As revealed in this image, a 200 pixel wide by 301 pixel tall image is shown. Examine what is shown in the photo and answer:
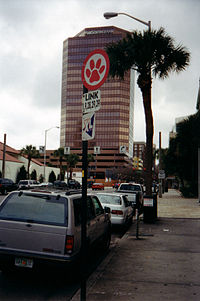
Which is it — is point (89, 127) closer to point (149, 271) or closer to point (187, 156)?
point (149, 271)

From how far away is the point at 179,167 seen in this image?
40.5m

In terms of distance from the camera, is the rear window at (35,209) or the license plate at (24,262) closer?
the license plate at (24,262)

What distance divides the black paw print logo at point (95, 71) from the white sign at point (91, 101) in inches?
8.4

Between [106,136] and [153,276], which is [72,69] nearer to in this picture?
[106,136]

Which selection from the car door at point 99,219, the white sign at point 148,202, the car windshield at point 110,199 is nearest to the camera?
the car door at point 99,219

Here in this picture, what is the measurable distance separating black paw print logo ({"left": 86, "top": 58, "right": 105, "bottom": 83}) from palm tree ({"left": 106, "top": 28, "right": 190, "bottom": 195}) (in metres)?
11.5

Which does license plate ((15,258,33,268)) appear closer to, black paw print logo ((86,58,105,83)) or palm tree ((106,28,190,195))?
black paw print logo ((86,58,105,83))

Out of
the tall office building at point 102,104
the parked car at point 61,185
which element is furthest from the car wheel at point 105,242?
the tall office building at point 102,104

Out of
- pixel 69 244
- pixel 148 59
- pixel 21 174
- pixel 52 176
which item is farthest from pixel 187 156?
pixel 52 176

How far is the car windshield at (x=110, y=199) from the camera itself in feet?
43.0

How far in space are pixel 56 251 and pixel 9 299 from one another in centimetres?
101

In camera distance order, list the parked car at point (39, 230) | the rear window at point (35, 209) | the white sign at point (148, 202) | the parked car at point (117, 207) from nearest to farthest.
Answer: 1. the parked car at point (39, 230)
2. the rear window at point (35, 209)
3. the parked car at point (117, 207)
4. the white sign at point (148, 202)

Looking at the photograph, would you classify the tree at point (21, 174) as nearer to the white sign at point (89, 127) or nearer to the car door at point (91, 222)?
the car door at point (91, 222)

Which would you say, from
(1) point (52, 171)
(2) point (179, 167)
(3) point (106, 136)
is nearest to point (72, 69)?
(3) point (106, 136)
